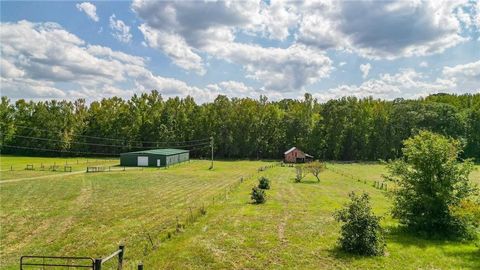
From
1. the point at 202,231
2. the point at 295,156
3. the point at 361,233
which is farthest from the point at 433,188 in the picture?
the point at 295,156

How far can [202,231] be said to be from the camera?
21.6m

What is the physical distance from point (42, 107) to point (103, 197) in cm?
7525

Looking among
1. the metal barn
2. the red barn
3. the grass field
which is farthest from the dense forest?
the grass field

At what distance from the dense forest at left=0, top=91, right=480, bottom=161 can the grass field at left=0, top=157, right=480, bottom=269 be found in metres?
59.0

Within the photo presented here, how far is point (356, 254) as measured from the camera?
56.0ft

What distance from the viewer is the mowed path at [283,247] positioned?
16000mm

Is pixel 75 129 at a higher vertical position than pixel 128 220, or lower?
higher

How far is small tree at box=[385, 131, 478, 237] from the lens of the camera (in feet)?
66.0

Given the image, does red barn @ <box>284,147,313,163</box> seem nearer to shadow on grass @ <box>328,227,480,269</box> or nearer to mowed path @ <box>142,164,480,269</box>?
mowed path @ <box>142,164,480,269</box>

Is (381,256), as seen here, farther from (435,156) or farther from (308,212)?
(308,212)

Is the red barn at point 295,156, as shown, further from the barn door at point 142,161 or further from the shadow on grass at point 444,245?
the shadow on grass at point 444,245

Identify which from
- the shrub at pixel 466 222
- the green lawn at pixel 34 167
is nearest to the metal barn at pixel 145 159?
the green lawn at pixel 34 167

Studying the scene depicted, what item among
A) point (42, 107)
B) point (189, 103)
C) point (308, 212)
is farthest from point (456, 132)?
point (42, 107)

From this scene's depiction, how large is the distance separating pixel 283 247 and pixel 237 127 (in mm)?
80973
